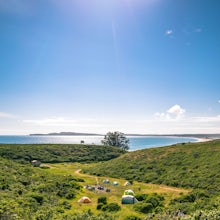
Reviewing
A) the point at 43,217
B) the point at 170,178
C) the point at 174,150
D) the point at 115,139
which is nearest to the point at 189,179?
the point at 170,178

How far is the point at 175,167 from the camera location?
210 ft

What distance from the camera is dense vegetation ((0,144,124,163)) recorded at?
95144mm

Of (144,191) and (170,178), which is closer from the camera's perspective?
(144,191)

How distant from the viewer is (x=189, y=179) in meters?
54.3

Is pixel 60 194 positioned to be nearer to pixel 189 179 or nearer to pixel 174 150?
pixel 189 179

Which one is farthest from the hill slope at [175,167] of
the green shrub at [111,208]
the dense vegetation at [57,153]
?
the dense vegetation at [57,153]

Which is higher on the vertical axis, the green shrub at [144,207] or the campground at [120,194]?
the green shrub at [144,207]

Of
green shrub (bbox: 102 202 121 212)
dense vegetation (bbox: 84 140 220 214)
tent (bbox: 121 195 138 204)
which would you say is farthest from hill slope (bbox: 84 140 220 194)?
green shrub (bbox: 102 202 121 212)

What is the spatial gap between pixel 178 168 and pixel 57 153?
64.4 metres

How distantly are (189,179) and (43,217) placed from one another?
3910 centimetres

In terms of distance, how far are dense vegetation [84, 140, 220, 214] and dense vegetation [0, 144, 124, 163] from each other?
27991 millimetres

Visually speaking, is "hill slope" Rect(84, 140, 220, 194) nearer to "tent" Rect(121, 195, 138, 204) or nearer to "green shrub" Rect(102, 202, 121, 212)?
"tent" Rect(121, 195, 138, 204)

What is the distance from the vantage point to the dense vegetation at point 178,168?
163 ft

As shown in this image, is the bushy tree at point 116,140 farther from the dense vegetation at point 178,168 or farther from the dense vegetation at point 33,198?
the dense vegetation at point 33,198
